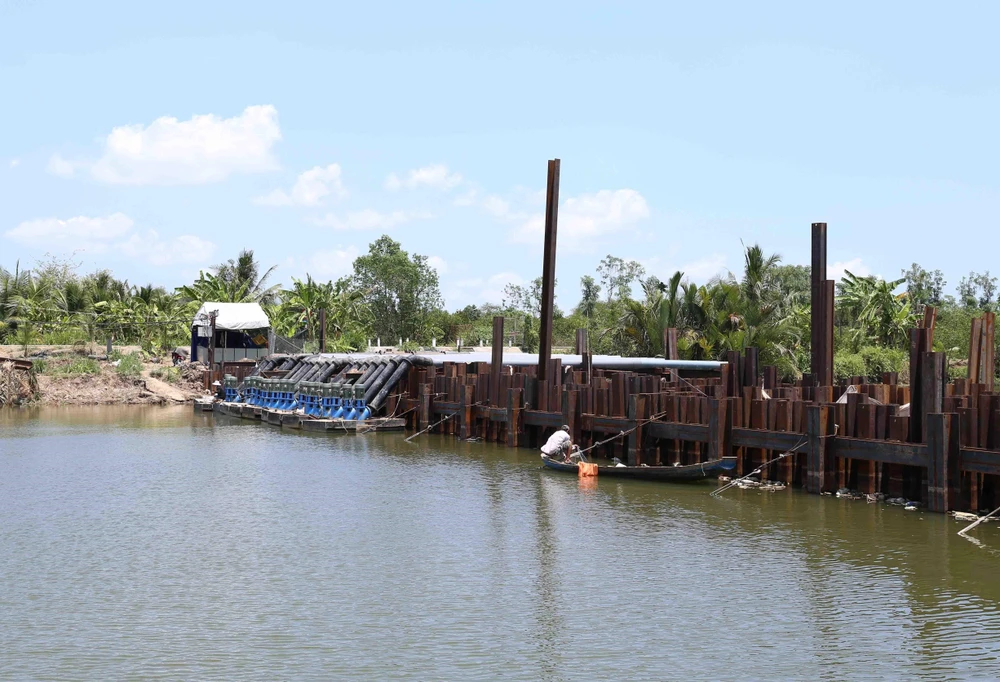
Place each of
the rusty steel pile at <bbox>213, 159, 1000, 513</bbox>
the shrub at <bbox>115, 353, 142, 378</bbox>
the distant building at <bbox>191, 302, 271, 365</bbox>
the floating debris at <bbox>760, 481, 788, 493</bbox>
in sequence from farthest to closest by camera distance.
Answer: the distant building at <bbox>191, 302, 271, 365</bbox>, the shrub at <bbox>115, 353, 142, 378</bbox>, the floating debris at <bbox>760, 481, 788, 493</bbox>, the rusty steel pile at <bbox>213, 159, 1000, 513</bbox>

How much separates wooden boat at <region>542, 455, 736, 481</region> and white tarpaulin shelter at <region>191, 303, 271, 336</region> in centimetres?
3543

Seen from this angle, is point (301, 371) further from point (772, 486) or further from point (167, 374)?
point (772, 486)

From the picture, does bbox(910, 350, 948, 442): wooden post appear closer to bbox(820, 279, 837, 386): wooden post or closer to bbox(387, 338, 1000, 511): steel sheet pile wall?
bbox(387, 338, 1000, 511): steel sheet pile wall

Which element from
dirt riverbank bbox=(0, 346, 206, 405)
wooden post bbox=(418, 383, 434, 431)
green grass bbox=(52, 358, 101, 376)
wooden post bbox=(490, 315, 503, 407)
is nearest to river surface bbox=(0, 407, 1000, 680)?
wooden post bbox=(490, 315, 503, 407)

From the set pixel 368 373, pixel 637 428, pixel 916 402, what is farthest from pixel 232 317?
pixel 916 402

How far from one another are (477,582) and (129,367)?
139 feet

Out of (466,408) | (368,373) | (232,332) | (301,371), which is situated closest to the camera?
(466,408)

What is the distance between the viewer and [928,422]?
18.7 m

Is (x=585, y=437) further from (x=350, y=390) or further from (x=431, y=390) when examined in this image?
(x=350, y=390)

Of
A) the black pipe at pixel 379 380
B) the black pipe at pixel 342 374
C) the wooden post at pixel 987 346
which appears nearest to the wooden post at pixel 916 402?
the wooden post at pixel 987 346

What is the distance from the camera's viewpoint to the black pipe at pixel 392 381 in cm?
3784

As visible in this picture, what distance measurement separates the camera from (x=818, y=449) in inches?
827

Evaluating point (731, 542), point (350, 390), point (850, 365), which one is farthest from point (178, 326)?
point (731, 542)

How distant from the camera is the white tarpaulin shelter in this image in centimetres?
5762
